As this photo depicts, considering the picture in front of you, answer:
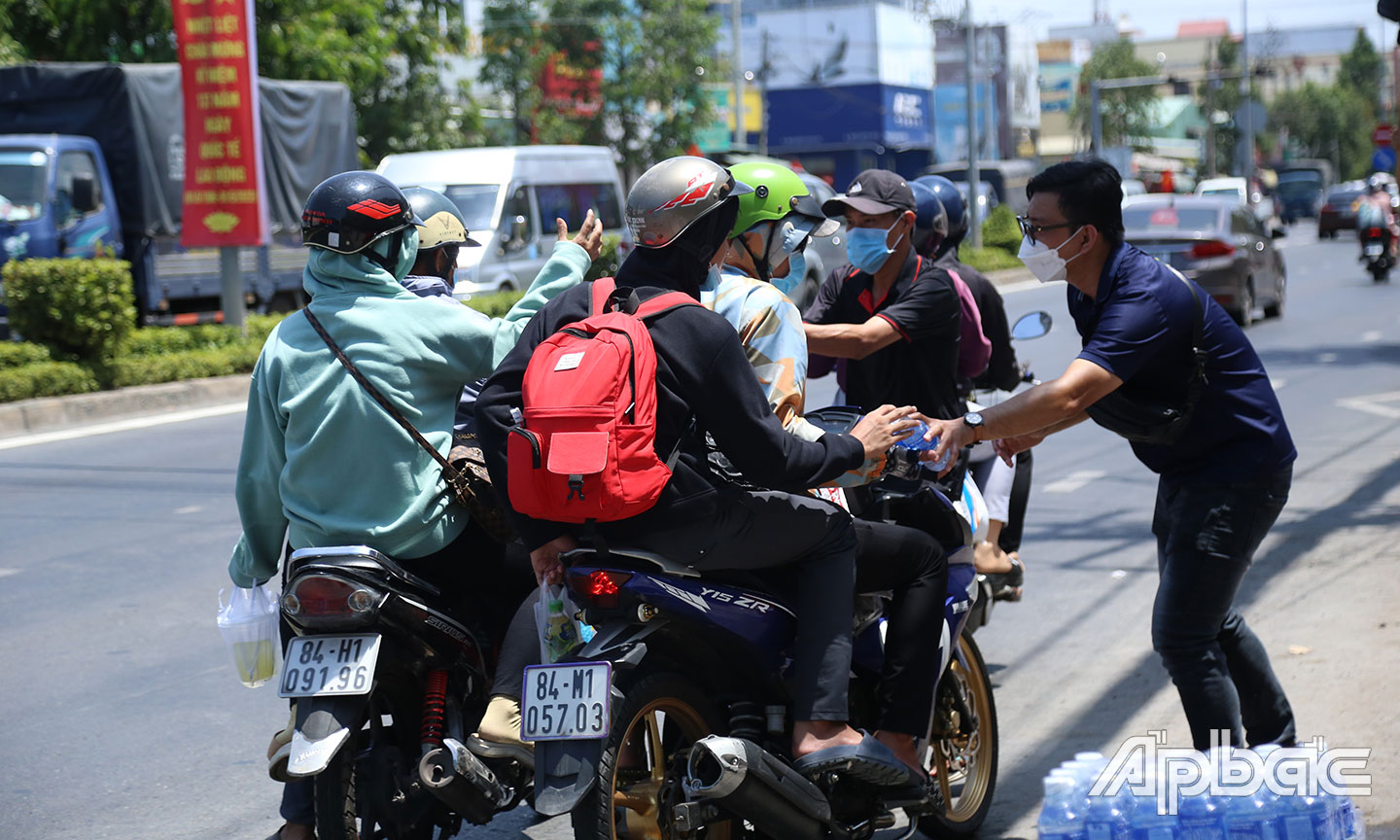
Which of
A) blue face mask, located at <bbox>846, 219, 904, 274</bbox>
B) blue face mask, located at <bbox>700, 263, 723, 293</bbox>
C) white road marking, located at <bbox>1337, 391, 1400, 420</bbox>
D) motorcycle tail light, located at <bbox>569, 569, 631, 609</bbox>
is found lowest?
white road marking, located at <bbox>1337, 391, 1400, 420</bbox>

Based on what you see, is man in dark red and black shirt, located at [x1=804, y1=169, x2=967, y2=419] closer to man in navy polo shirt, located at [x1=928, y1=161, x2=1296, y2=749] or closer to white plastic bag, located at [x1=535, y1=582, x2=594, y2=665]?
man in navy polo shirt, located at [x1=928, y1=161, x2=1296, y2=749]

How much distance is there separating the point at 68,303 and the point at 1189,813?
12.6 metres

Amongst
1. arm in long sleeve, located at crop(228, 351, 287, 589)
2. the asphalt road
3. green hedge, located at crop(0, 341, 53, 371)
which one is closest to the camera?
arm in long sleeve, located at crop(228, 351, 287, 589)

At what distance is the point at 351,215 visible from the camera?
11.7 feet

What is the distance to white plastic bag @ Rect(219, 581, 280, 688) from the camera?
12.3 feet

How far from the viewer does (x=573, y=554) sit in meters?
3.17

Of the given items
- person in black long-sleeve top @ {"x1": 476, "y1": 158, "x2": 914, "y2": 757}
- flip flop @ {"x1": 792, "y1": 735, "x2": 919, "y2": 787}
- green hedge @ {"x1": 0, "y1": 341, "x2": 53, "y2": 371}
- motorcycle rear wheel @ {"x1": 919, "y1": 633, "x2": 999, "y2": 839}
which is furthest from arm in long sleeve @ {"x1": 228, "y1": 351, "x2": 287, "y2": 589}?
green hedge @ {"x1": 0, "y1": 341, "x2": 53, "y2": 371}

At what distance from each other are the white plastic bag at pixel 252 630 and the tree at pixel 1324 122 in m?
106

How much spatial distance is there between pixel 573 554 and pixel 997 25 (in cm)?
6837

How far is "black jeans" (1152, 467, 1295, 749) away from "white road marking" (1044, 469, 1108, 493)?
5175 millimetres

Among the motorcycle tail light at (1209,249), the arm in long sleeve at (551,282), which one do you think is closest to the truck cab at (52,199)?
the motorcycle tail light at (1209,249)

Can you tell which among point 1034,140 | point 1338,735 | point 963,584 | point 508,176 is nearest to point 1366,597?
point 1338,735

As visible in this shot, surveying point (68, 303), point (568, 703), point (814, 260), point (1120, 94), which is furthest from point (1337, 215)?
point (568, 703)

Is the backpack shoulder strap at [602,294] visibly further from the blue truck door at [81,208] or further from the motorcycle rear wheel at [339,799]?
the blue truck door at [81,208]
